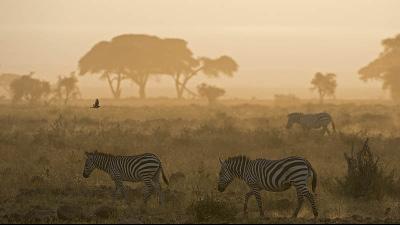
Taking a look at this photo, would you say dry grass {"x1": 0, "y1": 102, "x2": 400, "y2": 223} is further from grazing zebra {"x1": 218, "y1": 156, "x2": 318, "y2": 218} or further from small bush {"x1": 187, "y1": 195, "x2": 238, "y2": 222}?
grazing zebra {"x1": 218, "y1": 156, "x2": 318, "y2": 218}

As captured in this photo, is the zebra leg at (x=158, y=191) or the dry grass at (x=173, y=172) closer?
the dry grass at (x=173, y=172)

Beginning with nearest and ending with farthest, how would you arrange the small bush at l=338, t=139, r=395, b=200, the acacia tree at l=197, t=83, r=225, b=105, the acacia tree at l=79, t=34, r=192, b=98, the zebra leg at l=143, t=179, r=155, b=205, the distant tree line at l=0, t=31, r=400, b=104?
the zebra leg at l=143, t=179, r=155, b=205
the small bush at l=338, t=139, r=395, b=200
the acacia tree at l=197, t=83, r=225, b=105
the distant tree line at l=0, t=31, r=400, b=104
the acacia tree at l=79, t=34, r=192, b=98

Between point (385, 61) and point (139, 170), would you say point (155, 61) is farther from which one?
point (139, 170)

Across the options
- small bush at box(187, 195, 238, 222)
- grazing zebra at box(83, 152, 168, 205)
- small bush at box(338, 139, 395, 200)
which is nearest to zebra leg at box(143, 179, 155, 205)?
grazing zebra at box(83, 152, 168, 205)

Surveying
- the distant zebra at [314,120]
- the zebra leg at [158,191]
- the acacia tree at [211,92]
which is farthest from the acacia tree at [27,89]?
the zebra leg at [158,191]

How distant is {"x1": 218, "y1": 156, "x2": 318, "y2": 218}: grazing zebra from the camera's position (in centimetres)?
1272

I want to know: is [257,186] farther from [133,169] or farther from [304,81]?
[304,81]

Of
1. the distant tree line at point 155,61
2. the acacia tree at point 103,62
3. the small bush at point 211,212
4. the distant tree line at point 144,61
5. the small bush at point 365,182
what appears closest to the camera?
the small bush at point 211,212

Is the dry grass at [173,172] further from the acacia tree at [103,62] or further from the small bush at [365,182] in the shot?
→ the acacia tree at [103,62]

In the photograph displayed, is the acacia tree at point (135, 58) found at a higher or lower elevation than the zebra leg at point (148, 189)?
higher

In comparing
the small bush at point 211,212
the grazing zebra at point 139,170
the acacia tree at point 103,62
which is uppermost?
the acacia tree at point 103,62

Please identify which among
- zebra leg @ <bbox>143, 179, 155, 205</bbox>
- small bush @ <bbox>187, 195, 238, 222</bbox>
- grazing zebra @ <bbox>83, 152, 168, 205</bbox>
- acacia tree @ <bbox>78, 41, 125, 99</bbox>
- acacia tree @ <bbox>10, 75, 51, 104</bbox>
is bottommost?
small bush @ <bbox>187, 195, 238, 222</bbox>

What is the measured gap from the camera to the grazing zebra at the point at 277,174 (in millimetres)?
12719

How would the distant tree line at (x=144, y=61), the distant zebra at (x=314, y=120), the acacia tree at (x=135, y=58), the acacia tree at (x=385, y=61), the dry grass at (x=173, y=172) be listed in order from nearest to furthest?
the dry grass at (x=173, y=172), the distant zebra at (x=314, y=120), the acacia tree at (x=385, y=61), the acacia tree at (x=135, y=58), the distant tree line at (x=144, y=61)
